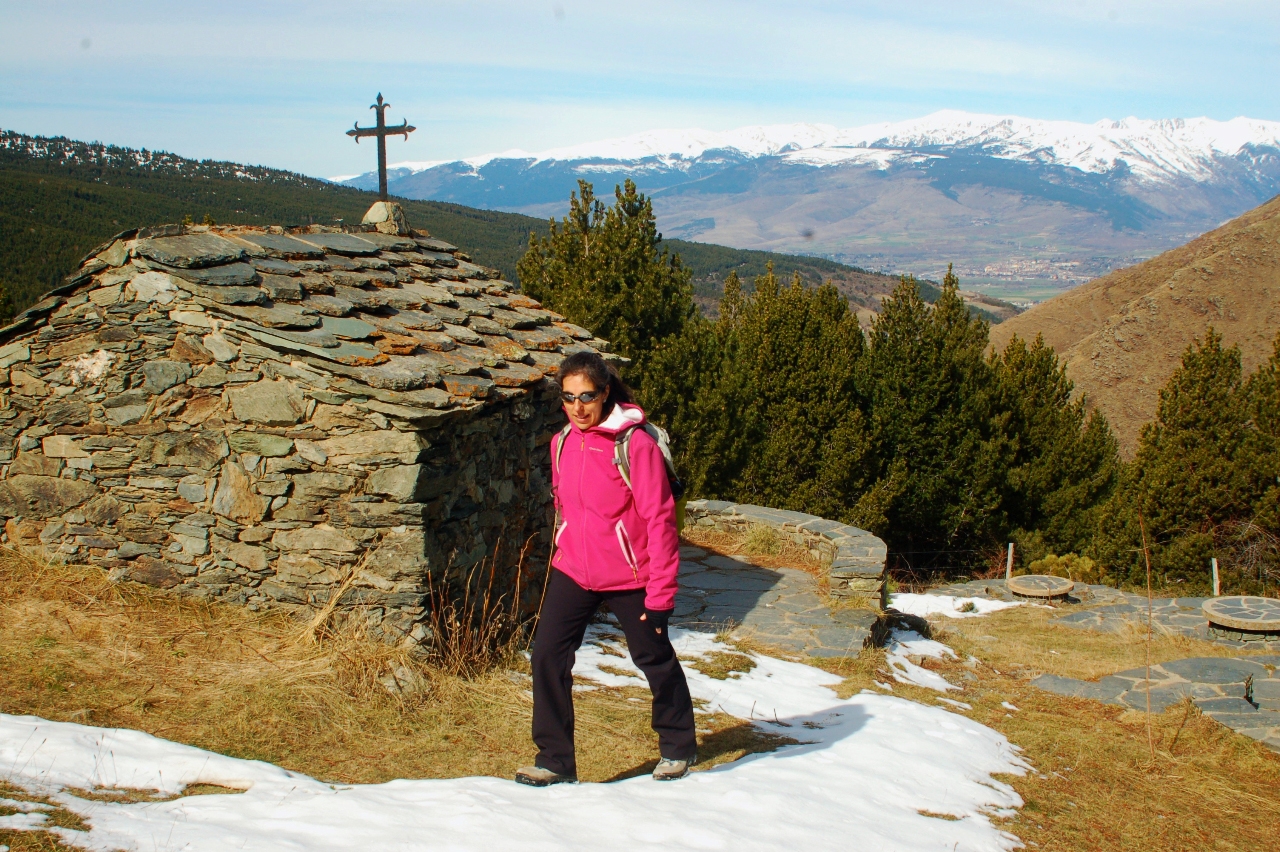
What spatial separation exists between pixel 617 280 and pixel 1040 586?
790 centimetres

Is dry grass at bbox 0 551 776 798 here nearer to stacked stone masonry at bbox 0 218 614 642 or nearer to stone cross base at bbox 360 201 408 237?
stacked stone masonry at bbox 0 218 614 642

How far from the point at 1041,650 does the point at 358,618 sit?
7.35 m

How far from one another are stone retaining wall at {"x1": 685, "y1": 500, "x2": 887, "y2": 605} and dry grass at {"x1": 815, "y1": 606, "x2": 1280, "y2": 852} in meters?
0.96

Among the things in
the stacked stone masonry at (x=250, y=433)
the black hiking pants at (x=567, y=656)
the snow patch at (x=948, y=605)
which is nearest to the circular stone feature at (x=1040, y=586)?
the snow patch at (x=948, y=605)

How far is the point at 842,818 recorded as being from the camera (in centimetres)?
382

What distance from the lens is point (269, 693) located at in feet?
14.8

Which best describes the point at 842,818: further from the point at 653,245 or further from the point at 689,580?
→ the point at 653,245

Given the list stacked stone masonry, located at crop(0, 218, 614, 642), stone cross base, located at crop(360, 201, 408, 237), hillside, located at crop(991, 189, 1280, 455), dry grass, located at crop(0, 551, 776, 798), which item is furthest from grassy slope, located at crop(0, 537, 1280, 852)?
hillside, located at crop(991, 189, 1280, 455)

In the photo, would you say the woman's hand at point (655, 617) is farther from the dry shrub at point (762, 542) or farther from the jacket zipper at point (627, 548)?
the dry shrub at point (762, 542)

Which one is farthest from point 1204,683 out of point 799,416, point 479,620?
point 799,416

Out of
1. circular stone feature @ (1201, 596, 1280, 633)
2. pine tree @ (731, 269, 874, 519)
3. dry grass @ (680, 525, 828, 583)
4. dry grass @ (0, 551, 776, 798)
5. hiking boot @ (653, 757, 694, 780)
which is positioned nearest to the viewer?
hiking boot @ (653, 757, 694, 780)

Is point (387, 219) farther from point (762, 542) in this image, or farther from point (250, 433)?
point (762, 542)

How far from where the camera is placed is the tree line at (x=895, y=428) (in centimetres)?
1427

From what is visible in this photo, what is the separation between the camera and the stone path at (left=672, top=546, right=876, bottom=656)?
727 centimetres
